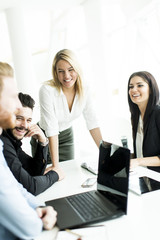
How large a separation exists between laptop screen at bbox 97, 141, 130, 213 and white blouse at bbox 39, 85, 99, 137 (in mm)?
787

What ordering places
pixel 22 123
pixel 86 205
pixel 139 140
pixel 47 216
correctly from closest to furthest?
pixel 47 216 → pixel 86 205 → pixel 22 123 → pixel 139 140

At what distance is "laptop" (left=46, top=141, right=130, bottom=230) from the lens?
97cm

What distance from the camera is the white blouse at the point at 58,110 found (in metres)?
1.97

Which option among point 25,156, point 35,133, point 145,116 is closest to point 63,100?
point 35,133

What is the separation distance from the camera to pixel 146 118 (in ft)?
6.51

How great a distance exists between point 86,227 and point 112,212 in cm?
13

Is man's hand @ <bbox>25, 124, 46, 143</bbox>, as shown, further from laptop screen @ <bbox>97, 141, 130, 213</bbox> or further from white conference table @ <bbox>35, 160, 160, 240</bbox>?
laptop screen @ <bbox>97, 141, 130, 213</bbox>

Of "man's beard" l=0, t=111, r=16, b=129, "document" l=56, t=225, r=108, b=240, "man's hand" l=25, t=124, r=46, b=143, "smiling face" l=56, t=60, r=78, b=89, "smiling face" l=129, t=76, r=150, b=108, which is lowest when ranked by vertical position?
"document" l=56, t=225, r=108, b=240

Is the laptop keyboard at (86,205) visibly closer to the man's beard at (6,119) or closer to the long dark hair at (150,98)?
the man's beard at (6,119)

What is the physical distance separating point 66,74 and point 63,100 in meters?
0.26

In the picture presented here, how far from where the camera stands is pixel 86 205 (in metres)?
1.09

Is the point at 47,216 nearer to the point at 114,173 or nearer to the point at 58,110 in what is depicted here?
the point at 114,173

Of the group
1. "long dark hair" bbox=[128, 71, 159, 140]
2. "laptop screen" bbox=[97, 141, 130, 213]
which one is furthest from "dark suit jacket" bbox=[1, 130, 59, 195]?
"long dark hair" bbox=[128, 71, 159, 140]

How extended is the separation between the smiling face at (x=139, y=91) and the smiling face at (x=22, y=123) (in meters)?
0.88
